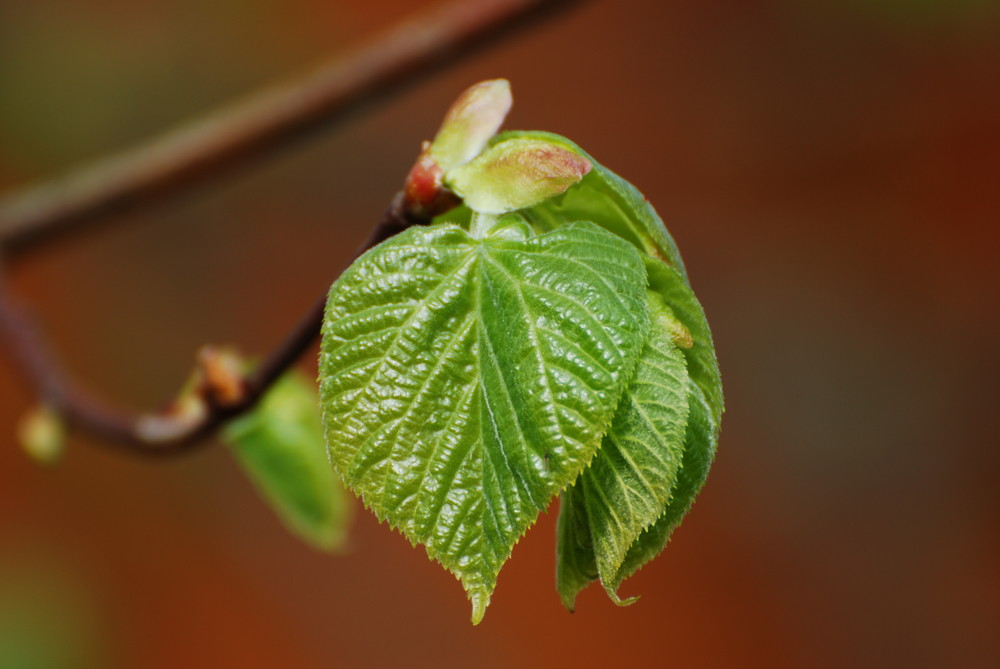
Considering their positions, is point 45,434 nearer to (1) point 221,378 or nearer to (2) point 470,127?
(1) point 221,378

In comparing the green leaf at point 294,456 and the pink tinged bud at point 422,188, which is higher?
the pink tinged bud at point 422,188

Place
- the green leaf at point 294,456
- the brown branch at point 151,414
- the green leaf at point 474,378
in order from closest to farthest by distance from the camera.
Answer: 1. the green leaf at point 474,378
2. the brown branch at point 151,414
3. the green leaf at point 294,456

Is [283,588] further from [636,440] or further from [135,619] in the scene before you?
[636,440]

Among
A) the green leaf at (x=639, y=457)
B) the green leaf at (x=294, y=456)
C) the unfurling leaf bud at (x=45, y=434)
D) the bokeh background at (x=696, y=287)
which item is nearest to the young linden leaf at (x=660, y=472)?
the green leaf at (x=639, y=457)

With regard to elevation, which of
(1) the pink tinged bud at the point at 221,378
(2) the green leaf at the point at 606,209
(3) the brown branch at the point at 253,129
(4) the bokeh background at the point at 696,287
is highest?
(3) the brown branch at the point at 253,129

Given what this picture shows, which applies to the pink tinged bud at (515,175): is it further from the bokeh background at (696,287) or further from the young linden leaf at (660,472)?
the bokeh background at (696,287)

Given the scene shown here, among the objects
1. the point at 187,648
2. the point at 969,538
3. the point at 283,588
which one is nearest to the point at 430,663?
the point at 283,588
